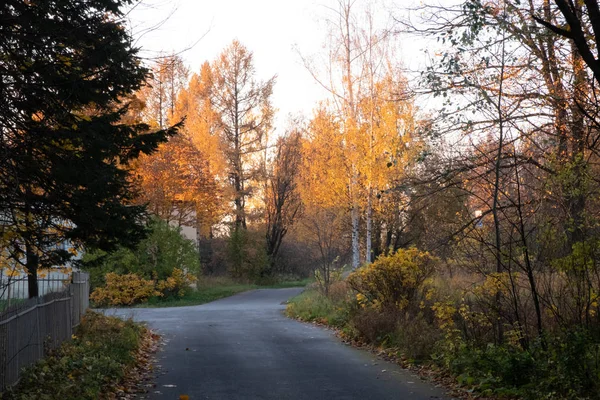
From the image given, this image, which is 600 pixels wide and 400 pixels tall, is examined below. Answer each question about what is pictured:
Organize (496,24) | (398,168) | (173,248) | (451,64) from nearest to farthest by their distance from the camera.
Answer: (496,24) → (451,64) → (398,168) → (173,248)

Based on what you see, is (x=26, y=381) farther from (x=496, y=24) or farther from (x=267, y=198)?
(x=267, y=198)

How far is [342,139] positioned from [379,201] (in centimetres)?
282

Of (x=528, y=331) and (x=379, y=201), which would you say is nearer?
(x=528, y=331)

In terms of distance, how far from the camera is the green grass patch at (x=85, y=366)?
28.6 feet

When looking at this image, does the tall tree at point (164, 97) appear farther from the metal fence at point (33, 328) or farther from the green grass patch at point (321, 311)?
the metal fence at point (33, 328)

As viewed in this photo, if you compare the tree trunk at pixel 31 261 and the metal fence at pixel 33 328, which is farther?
the tree trunk at pixel 31 261

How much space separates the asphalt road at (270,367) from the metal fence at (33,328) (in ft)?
5.97

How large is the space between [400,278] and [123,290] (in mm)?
19885

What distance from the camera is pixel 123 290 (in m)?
32.8

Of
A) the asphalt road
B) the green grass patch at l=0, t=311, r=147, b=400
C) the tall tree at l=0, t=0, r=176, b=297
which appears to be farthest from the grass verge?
the tall tree at l=0, t=0, r=176, b=297

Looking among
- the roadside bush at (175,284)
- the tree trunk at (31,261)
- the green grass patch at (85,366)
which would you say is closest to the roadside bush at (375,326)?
the green grass patch at (85,366)

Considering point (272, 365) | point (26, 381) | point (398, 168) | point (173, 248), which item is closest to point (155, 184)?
point (173, 248)

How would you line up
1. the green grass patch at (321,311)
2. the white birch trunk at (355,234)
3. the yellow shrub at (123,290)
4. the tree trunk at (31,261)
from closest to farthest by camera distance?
the tree trunk at (31,261)
the green grass patch at (321,311)
the white birch trunk at (355,234)
the yellow shrub at (123,290)

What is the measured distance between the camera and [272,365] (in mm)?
13125
